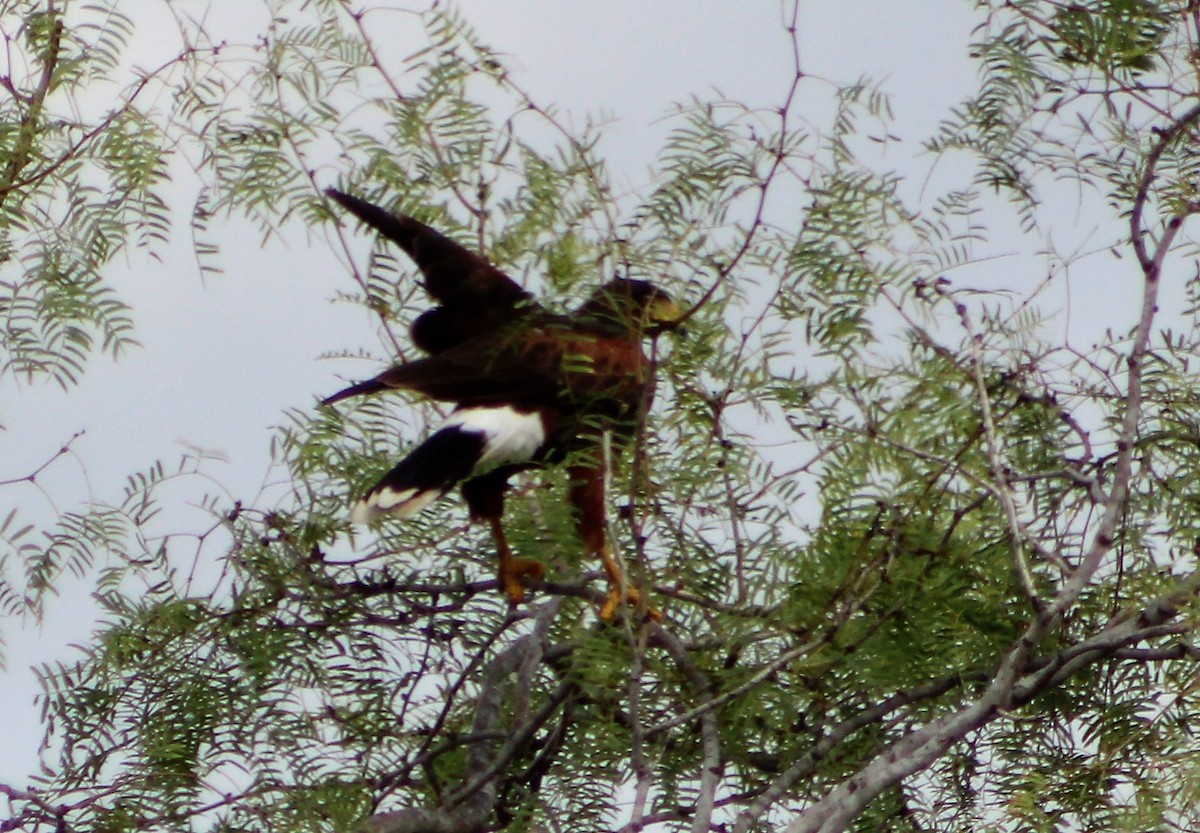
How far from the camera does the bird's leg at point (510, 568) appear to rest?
4352 millimetres

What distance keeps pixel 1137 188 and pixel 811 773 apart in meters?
1.39

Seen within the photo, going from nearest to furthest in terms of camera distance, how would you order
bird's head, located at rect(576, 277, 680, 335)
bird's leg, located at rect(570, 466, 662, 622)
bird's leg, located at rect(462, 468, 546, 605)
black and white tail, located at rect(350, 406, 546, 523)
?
1. bird's head, located at rect(576, 277, 680, 335)
2. black and white tail, located at rect(350, 406, 546, 523)
3. bird's leg, located at rect(570, 466, 662, 622)
4. bird's leg, located at rect(462, 468, 546, 605)

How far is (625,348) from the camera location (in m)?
4.25

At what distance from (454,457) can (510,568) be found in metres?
0.43

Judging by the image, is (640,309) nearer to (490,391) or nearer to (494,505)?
(490,391)

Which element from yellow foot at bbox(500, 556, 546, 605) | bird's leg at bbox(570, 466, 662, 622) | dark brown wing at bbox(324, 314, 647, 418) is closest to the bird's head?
dark brown wing at bbox(324, 314, 647, 418)

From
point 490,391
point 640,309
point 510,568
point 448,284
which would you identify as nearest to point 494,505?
point 510,568

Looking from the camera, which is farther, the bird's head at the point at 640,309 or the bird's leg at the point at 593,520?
the bird's leg at the point at 593,520

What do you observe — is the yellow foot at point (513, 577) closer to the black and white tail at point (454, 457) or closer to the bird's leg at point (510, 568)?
the bird's leg at point (510, 568)

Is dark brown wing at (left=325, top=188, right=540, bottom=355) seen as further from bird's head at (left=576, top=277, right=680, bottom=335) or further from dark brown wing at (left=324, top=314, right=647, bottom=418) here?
bird's head at (left=576, top=277, right=680, bottom=335)

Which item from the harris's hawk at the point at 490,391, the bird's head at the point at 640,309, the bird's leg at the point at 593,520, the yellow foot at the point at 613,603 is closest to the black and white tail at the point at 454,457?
the harris's hawk at the point at 490,391

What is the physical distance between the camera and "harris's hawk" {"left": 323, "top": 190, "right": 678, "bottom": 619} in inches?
158

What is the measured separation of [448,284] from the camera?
4.36 m

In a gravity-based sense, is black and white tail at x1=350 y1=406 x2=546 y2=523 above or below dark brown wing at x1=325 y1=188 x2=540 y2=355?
below
